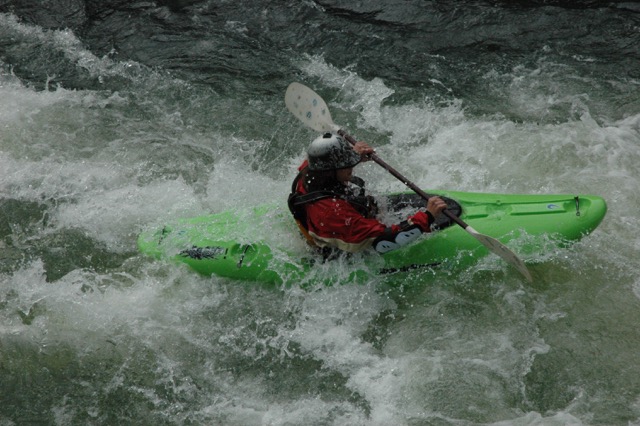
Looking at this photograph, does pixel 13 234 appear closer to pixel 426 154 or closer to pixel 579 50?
pixel 426 154

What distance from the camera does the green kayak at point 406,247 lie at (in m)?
5.29

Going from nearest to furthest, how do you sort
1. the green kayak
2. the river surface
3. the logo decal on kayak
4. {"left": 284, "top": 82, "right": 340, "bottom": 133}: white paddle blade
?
the river surface < the green kayak < the logo decal on kayak < {"left": 284, "top": 82, "right": 340, "bottom": 133}: white paddle blade

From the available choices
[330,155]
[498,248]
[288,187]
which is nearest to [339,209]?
[330,155]

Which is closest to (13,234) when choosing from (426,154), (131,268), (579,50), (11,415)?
(131,268)

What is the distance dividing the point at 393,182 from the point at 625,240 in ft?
6.62

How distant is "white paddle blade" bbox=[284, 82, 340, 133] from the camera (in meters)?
6.37

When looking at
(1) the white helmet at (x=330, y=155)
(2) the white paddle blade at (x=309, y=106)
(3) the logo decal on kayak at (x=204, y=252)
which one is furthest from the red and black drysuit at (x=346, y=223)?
(2) the white paddle blade at (x=309, y=106)

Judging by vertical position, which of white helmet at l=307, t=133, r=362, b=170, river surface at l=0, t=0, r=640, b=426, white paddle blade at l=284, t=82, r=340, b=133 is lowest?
river surface at l=0, t=0, r=640, b=426

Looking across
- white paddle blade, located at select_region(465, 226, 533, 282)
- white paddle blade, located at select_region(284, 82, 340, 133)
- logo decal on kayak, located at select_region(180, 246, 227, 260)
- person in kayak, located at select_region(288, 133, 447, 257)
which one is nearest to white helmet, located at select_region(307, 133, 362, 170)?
person in kayak, located at select_region(288, 133, 447, 257)

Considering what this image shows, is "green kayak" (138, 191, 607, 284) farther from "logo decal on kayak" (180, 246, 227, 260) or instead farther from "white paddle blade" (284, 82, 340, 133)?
"white paddle blade" (284, 82, 340, 133)

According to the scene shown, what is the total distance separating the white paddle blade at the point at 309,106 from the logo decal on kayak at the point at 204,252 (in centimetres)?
147

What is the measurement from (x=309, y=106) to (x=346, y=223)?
1.91m

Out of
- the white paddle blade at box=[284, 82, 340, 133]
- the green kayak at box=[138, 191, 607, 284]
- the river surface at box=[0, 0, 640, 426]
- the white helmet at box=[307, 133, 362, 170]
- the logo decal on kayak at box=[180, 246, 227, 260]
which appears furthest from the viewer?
the white paddle blade at box=[284, 82, 340, 133]

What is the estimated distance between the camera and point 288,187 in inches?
261
